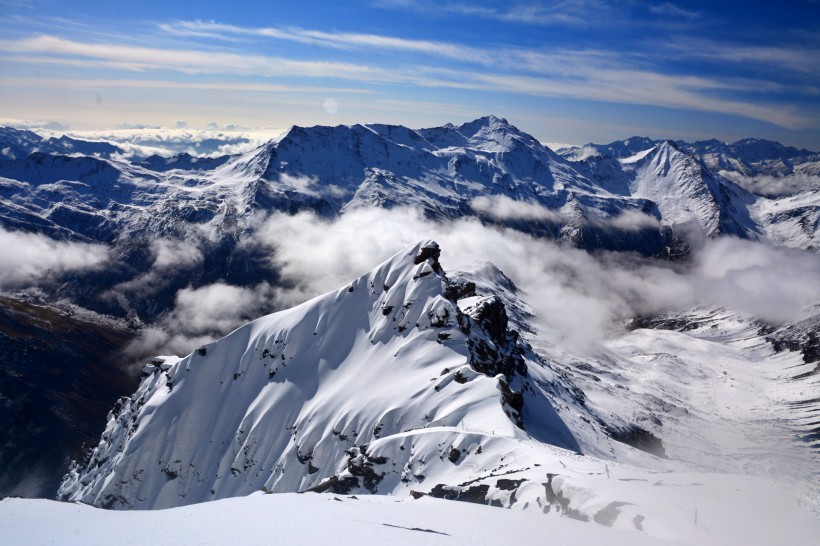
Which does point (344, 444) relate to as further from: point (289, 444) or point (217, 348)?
point (217, 348)

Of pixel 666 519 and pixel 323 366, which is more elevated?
pixel 666 519

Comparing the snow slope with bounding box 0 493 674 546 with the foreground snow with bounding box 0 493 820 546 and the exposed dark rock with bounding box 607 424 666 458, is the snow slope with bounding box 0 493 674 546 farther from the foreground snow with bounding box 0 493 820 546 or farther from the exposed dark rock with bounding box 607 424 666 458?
the exposed dark rock with bounding box 607 424 666 458

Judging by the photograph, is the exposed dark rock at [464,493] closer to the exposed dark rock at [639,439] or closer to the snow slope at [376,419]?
the snow slope at [376,419]

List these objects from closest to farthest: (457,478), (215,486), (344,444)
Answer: (457,478) < (344,444) < (215,486)

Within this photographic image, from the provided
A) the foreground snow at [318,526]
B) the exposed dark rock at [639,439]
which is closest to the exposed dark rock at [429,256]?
the exposed dark rock at [639,439]

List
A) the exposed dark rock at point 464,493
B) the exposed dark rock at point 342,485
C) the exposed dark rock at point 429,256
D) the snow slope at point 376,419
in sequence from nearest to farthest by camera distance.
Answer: the exposed dark rock at point 464,493 → the snow slope at point 376,419 → the exposed dark rock at point 342,485 → the exposed dark rock at point 429,256

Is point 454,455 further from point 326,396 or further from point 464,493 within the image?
point 326,396

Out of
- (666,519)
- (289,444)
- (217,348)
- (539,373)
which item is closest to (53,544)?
(666,519)

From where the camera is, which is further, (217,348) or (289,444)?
(217,348)
